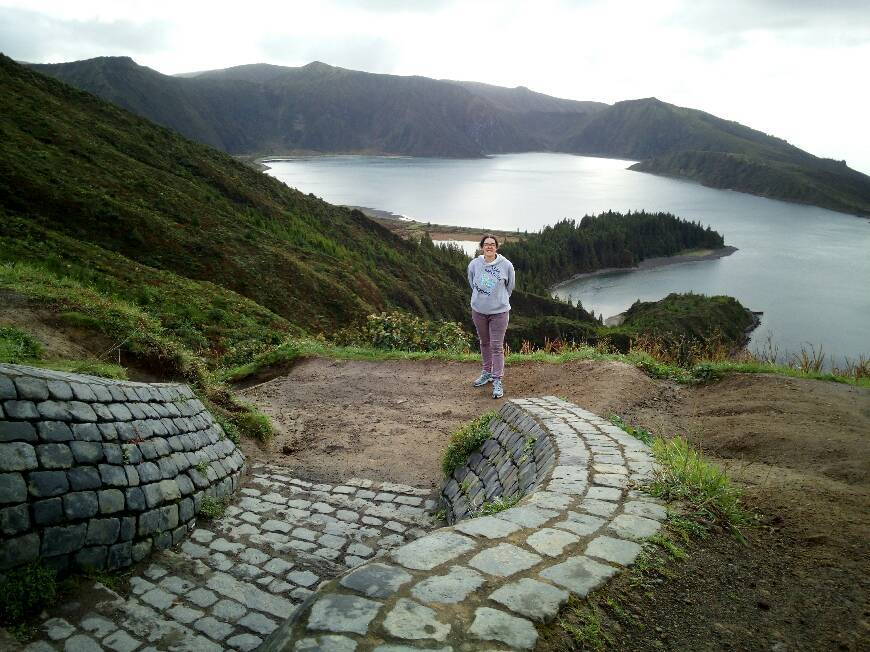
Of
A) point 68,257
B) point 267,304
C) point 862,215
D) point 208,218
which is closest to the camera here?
point 68,257

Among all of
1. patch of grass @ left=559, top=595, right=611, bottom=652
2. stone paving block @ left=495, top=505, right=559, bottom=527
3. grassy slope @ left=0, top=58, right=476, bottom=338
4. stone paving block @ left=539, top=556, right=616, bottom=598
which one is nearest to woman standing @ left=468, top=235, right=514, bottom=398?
stone paving block @ left=495, top=505, right=559, bottom=527

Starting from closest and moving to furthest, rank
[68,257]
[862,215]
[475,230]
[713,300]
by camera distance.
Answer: [68,257]
[713,300]
[475,230]
[862,215]

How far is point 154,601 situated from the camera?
4504 millimetres

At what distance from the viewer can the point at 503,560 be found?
3.67m

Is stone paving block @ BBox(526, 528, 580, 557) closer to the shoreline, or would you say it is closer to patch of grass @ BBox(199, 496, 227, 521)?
patch of grass @ BBox(199, 496, 227, 521)

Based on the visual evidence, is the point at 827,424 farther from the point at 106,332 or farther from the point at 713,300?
the point at 713,300

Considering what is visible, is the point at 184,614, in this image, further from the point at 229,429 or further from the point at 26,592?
the point at 229,429

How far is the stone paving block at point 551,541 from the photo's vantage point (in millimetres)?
3830

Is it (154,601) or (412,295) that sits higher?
(154,601)

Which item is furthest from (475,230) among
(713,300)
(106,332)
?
(106,332)

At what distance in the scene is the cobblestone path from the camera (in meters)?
4.11

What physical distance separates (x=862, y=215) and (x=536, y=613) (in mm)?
191331

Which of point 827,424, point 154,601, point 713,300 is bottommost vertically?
point 713,300

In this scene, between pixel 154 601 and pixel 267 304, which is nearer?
pixel 154 601
